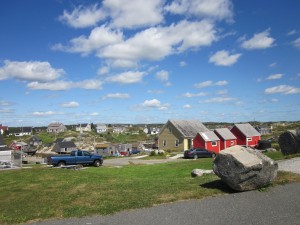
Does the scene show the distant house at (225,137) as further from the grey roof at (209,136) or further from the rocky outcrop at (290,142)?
the rocky outcrop at (290,142)

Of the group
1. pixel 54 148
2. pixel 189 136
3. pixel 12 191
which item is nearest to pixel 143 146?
pixel 54 148

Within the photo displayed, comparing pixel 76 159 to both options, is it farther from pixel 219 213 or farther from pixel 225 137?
pixel 225 137

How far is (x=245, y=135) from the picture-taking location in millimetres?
72125

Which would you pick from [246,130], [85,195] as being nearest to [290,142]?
[85,195]

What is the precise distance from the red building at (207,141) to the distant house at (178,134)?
5.26 metres

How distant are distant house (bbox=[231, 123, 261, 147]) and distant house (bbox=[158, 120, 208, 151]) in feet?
24.3

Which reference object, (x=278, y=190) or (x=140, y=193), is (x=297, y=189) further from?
(x=140, y=193)

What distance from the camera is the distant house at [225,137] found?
67875 millimetres

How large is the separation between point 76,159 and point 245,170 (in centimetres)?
2533

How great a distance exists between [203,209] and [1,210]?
22.8ft

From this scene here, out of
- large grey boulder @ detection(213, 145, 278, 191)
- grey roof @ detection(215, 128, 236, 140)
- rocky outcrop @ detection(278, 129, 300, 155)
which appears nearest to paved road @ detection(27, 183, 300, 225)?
large grey boulder @ detection(213, 145, 278, 191)

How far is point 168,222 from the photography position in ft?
33.1

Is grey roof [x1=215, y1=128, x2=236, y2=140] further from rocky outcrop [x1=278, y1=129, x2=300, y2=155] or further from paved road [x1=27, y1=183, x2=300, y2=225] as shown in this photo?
paved road [x1=27, y1=183, x2=300, y2=225]

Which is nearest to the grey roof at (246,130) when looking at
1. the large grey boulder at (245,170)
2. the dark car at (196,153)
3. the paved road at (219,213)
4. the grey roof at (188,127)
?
the grey roof at (188,127)
